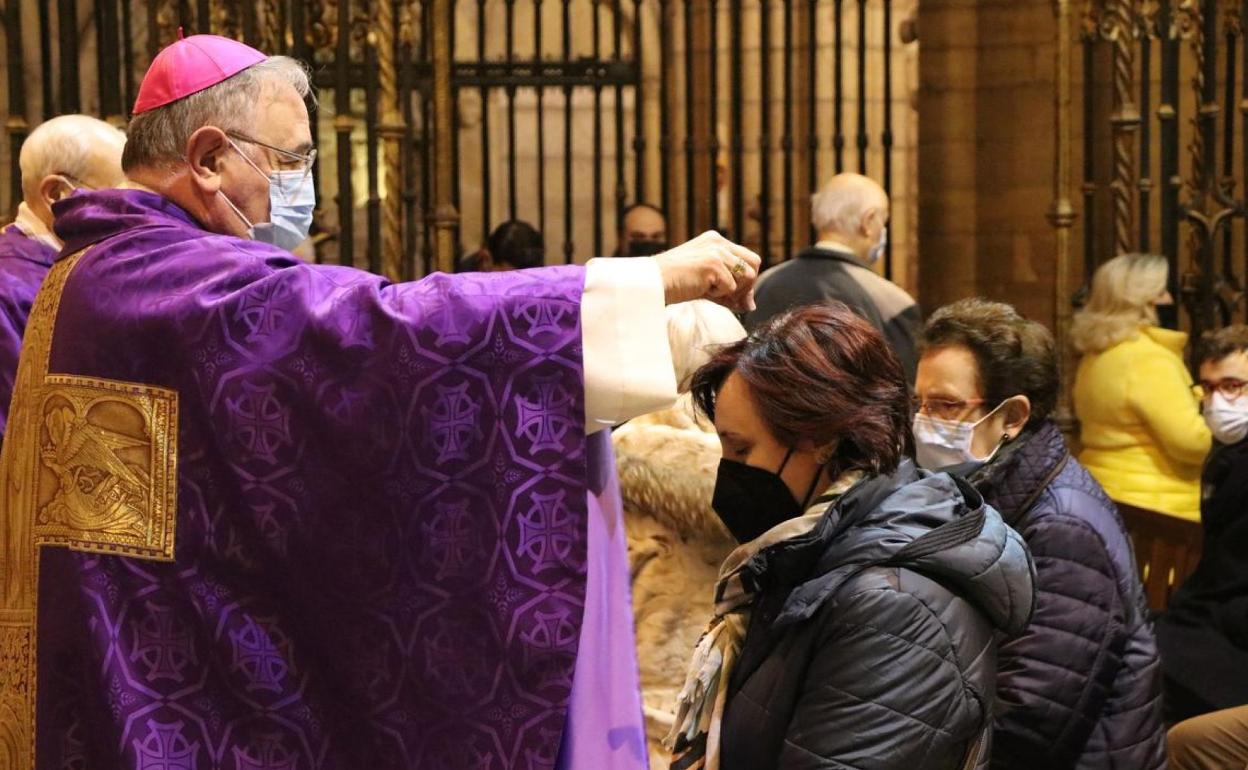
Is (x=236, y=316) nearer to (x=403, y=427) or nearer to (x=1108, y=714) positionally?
(x=403, y=427)

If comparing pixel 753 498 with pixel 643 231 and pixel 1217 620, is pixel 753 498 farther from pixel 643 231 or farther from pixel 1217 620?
pixel 643 231

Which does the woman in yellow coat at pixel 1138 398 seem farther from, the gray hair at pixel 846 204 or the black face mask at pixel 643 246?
the black face mask at pixel 643 246

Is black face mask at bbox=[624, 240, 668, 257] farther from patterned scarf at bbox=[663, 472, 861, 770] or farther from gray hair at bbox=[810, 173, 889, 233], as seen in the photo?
patterned scarf at bbox=[663, 472, 861, 770]

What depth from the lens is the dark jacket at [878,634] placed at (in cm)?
224

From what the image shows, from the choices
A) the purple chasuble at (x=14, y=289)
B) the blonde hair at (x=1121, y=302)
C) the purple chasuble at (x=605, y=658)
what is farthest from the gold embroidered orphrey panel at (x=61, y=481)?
the blonde hair at (x=1121, y=302)

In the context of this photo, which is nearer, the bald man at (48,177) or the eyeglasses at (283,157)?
the eyeglasses at (283,157)

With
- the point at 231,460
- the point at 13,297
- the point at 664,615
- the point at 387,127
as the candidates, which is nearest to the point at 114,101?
the point at 387,127

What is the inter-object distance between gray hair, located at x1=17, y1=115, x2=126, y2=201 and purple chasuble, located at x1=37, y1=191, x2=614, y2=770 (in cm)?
163

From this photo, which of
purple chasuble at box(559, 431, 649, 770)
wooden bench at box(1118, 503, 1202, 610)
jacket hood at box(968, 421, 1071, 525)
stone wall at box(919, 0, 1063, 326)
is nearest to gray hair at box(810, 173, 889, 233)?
wooden bench at box(1118, 503, 1202, 610)

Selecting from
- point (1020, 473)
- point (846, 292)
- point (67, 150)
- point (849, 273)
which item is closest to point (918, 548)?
point (1020, 473)

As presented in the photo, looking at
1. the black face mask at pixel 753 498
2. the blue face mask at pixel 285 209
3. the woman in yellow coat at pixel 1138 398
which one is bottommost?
the woman in yellow coat at pixel 1138 398

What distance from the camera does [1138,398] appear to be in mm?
6129

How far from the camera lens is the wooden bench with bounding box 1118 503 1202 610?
5.07m

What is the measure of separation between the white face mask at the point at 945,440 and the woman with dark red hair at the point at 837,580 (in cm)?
103
